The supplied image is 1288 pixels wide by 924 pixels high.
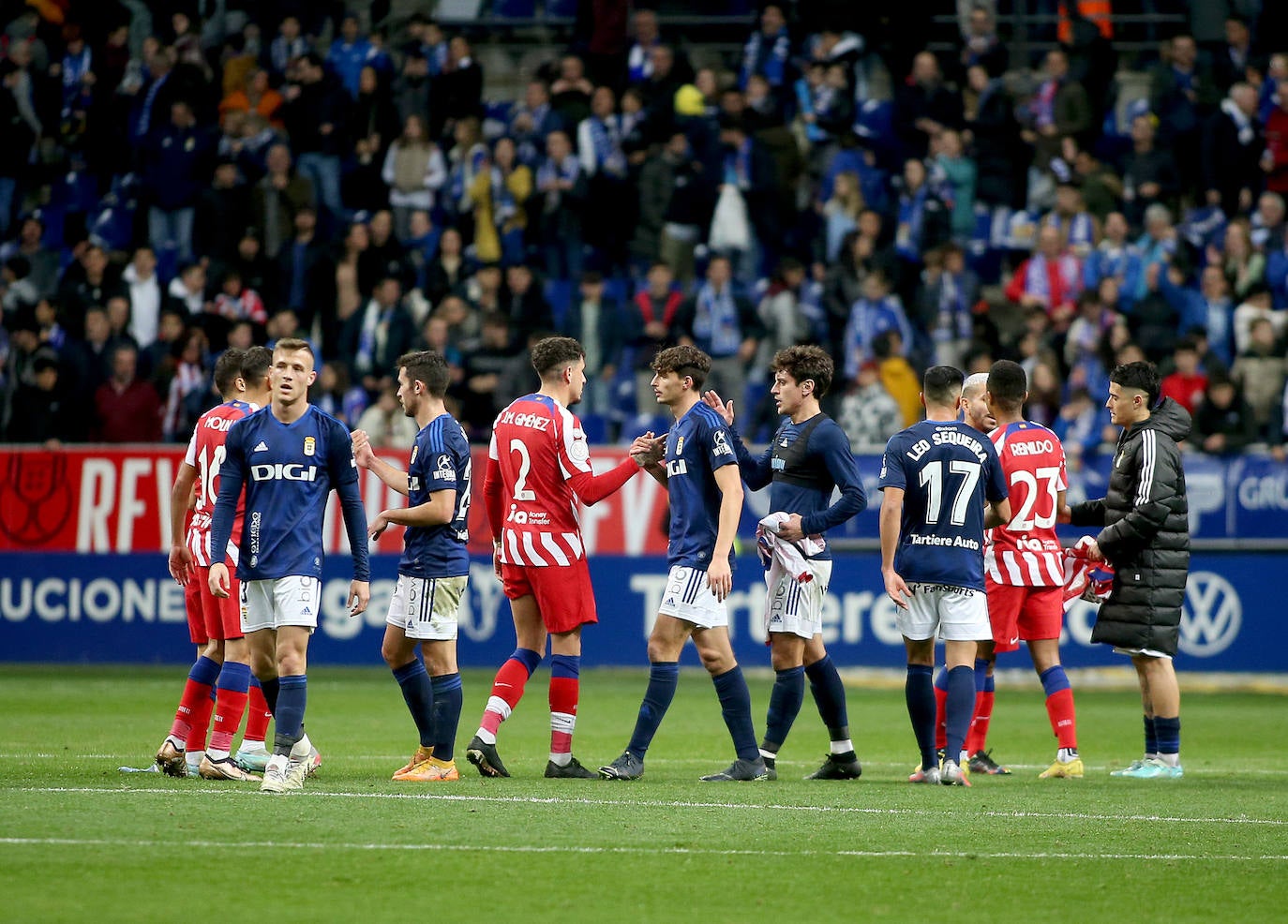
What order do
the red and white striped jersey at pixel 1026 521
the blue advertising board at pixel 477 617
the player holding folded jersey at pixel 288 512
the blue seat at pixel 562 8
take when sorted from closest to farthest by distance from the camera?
the player holding folded jersey at pixel 288 512, the red and white striped jersey at pixel 1026 521, the blue advertising board at pixel 477 617, the blue seat at pixel 562 8

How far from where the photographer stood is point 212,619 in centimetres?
977

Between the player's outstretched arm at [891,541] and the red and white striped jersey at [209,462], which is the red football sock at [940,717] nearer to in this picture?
the player's outstretched arm at [891,541]

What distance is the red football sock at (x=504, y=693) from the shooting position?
31.4ft

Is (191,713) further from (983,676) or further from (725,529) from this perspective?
(983,676)

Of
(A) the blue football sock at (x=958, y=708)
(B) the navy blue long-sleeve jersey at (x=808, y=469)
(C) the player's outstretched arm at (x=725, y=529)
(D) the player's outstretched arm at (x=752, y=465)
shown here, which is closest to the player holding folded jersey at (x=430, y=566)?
(C) the player's outstretched arm at (x=725, y=529)

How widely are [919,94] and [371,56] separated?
7.16 metres

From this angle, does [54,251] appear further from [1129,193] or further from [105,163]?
[1129,193]

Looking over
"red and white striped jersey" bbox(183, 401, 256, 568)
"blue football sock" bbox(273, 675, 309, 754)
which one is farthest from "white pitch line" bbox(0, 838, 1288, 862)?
"red and white striped jersey" bbox(183, 401, 256, 568)

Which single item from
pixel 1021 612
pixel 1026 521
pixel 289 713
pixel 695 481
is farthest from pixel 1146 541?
pixel 289 713

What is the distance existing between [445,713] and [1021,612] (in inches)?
147

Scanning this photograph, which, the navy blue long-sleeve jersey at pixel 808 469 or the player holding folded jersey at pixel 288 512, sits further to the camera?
the navy blue long-sleeve jersey at pixel 808 469

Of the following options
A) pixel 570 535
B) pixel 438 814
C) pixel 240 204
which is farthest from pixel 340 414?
pixel 438 814

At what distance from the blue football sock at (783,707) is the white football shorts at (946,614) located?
2.29 feet

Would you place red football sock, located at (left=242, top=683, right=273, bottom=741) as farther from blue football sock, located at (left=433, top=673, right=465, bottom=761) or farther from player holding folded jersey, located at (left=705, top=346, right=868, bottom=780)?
player holding folded jersey, located at (left=705, top=346, right=868, bottom=780)
